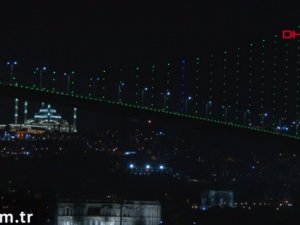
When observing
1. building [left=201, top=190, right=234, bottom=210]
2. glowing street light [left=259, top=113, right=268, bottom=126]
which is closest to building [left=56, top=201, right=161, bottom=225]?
building [left=201, top=190, right=234, bottom=210]

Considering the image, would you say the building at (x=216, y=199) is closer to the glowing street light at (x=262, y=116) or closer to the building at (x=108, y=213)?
the building at (x=108, y=213)

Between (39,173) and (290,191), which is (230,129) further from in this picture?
(39,173)

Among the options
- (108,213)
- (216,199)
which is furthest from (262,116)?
(108,213)

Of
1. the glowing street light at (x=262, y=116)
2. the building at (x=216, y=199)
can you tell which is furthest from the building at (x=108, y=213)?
the glowing street light at (x=262, y=116)

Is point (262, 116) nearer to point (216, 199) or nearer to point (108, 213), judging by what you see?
point (216, 199)

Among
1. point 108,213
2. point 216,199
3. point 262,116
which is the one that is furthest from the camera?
point 262,116

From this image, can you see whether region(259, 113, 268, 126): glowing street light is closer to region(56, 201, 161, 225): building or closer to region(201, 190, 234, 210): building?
region(201, 190, 234, 210): building

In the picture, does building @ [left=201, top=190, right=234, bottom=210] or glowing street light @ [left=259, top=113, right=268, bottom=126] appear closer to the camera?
building @ [left=201, top=190, right=234, bottom=210]
